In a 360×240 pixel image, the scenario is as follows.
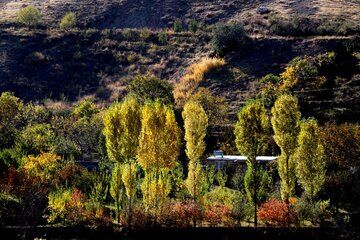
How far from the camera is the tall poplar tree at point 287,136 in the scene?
A: 26.9 metres

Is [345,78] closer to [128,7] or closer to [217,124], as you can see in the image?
[217,124]

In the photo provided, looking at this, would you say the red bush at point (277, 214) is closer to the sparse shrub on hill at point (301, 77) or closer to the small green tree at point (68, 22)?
the sparse shrub on hill at point (301, 77)

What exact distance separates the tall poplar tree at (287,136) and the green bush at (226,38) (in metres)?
44.8

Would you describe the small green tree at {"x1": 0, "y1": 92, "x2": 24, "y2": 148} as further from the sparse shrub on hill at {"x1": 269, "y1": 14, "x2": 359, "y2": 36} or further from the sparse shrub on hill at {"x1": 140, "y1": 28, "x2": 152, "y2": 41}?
the sparse shrub on hill at {"x1": 269, "y1": 14, "x2": 359, "y2": 36}

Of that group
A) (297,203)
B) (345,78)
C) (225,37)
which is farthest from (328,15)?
(297,203)

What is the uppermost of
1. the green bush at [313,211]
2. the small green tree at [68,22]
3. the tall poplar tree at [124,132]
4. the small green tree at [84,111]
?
the small green tree at [68,22]

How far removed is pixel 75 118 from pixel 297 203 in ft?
108

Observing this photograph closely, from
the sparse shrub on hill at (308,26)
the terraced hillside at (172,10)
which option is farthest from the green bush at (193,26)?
the sparse shrub on hill at (308,26)

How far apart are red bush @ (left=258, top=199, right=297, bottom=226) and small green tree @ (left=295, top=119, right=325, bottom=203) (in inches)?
74.3

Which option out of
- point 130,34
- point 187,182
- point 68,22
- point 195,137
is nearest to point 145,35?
point 130,34

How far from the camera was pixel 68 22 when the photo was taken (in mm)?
86375

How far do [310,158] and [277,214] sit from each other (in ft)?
→ 11.8

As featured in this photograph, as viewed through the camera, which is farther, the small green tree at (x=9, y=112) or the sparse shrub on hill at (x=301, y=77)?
the sparse shrub on hill at (x=301, y=77)

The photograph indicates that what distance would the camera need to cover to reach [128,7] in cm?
9638
